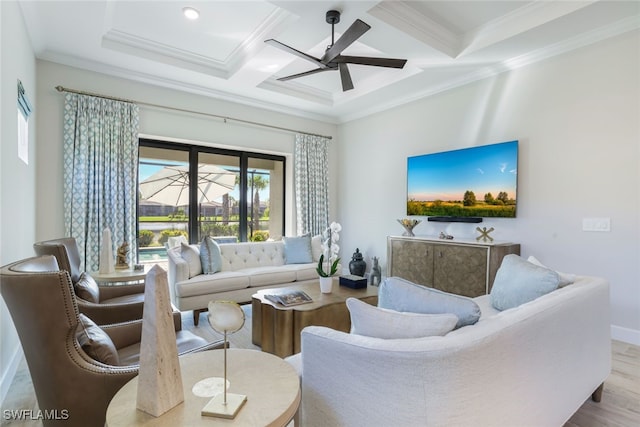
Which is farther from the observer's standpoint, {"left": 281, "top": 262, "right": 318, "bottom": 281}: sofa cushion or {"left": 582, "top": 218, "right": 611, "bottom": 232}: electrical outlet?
{"left": 281, "top": 262, "right": 318, "bottom": 281}: sofa cushion

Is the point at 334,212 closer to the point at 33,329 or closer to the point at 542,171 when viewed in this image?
the point at 542,171

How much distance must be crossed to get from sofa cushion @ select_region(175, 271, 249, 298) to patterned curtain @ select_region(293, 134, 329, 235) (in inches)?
76.0

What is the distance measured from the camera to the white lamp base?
0.90m

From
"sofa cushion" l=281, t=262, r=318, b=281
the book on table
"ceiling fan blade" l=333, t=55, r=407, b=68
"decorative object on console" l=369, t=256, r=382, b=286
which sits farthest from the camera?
"decorative object on console" l=369, t=256, r=382, b=286

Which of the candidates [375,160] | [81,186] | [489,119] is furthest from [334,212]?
[81,186]

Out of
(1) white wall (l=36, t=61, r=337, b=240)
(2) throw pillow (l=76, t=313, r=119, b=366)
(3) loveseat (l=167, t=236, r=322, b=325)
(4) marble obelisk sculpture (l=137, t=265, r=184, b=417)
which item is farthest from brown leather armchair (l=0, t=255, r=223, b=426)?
(1) white wall (l=36, t=61, r=337, b=240)

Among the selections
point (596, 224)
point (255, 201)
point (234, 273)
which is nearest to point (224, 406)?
point (234, 273)

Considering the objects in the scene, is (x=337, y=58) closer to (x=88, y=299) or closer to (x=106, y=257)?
(x=88, y=299)

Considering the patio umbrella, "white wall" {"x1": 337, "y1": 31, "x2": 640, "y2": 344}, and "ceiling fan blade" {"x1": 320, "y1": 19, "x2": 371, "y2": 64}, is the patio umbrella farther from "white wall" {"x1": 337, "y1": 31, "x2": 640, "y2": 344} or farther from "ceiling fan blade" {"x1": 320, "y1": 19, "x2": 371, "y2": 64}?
"white wall" {"x1": 337, "y1": 31, "x2": 640, "y2": 344}

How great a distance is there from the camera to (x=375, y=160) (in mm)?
5418

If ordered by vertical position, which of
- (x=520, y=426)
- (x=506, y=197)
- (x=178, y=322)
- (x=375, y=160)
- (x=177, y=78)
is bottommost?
(x=520, y=426)

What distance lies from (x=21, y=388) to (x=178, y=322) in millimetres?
1292

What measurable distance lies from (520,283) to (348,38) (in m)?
2.08

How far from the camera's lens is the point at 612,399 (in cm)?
205
